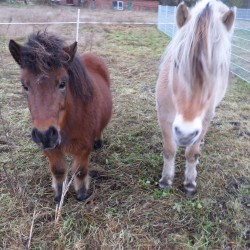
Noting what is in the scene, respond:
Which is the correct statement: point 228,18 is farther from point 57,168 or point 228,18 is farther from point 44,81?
point 57,168

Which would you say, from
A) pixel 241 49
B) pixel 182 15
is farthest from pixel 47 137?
pixel 241 49

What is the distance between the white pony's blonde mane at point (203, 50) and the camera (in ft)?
5.23

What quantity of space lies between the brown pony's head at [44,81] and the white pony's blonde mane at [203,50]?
813mm

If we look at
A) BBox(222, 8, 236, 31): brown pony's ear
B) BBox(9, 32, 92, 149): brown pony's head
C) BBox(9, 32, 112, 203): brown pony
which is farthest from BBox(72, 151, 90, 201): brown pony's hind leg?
BBox(222, 8, 236, 31): brown pony's ear

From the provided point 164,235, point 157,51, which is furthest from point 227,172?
point 157,51

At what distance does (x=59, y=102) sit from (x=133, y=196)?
122cm

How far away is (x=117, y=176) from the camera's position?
2.82 meters

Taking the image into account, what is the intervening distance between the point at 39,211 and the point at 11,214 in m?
0.24

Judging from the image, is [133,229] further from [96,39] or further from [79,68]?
[96,39]

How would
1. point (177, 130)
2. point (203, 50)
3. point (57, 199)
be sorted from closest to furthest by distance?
point (203, 50)
point (177, 130)
point (57, 199)

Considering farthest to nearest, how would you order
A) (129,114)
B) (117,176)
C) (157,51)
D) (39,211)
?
1. (157,51)
2. (129,114)
3. (117,176)
4. (39,211)

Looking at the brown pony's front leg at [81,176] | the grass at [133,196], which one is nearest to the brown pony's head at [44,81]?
the brown pony's front leg at [81,176]

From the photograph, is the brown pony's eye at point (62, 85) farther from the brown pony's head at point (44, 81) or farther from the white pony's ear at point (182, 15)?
the white pony's ear at point (182, 15)

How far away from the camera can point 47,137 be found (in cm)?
176
